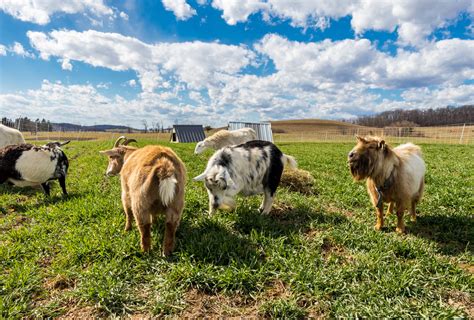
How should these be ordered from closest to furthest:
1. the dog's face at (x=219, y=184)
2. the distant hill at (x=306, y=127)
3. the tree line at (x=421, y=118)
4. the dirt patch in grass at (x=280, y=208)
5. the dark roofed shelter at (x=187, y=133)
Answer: the dog's face at (x=219, y=184) < the dirt patch in grass at (x=280, y=208) < the dark roofed shelter at (x=187, y=133) < the distant hill at (x=306, y=127) < the tree line at (x=421, y=118)

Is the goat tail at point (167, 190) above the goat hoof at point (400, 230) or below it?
above

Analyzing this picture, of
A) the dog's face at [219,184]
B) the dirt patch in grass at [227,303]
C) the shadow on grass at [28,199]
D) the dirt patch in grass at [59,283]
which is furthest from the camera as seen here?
the shadow on grass at [28,199]

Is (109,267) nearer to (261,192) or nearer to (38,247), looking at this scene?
(38,247)

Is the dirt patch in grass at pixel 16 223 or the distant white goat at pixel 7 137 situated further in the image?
the distant white goat at pixel 7 137

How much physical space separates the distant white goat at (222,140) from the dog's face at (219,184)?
321 inches

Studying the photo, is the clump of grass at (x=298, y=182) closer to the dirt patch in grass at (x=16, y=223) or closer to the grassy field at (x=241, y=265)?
the grassy field at (x=241, y=265)

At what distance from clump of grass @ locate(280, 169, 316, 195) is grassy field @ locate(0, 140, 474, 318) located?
1485 mm

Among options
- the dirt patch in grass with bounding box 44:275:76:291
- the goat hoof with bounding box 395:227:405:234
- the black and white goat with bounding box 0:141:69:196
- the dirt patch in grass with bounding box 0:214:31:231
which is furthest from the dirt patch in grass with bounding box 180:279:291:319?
the black and white goat with bounding box 0:141:69:196

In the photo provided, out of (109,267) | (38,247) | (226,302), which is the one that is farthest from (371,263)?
(38,247)

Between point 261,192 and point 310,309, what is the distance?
280cm

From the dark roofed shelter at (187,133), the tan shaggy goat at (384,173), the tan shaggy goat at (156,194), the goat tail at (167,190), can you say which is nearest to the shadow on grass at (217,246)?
the tan shaggy goat at (156,194)

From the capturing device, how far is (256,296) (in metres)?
2.95

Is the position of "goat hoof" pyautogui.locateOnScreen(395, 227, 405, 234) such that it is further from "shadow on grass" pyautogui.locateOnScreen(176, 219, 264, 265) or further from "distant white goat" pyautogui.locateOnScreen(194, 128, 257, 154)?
"distant white goat" pyautogui.locateOnScreen(194, 128, 257, 154)

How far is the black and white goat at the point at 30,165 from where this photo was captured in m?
6.38
